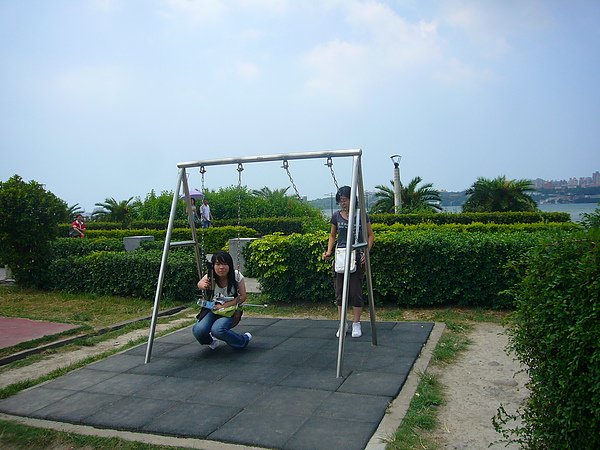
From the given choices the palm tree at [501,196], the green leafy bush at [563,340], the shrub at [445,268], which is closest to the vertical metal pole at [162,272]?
the shrub at [445,268]

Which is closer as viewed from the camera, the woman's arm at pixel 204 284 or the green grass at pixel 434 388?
the green grass at pixel 434 388

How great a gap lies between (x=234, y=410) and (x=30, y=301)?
7046 mm

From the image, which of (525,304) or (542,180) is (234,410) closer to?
(525,304)

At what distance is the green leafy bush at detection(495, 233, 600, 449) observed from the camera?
8.40ft

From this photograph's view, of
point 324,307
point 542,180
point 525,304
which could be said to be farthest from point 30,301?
point 542,180

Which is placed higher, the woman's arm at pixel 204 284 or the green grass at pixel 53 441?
the woman's arm at pixel 204 284

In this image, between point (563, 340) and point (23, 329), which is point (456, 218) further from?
point (563, 340)

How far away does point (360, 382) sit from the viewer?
184 inches

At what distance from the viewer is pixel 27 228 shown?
10.6 metres

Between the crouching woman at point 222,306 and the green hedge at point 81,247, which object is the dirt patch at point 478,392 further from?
the green hedge at point 81,247

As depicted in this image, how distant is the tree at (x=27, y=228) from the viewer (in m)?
10.5

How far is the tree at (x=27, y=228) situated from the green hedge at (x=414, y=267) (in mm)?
4958

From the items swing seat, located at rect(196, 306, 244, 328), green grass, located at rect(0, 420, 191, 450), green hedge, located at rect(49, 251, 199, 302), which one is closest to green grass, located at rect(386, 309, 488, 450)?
green grass, located at rect(0, 420, 191, 450)

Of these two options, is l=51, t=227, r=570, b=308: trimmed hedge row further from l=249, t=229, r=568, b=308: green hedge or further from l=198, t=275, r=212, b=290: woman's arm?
l=198, t=275, r=212, b=290: woman's arm
